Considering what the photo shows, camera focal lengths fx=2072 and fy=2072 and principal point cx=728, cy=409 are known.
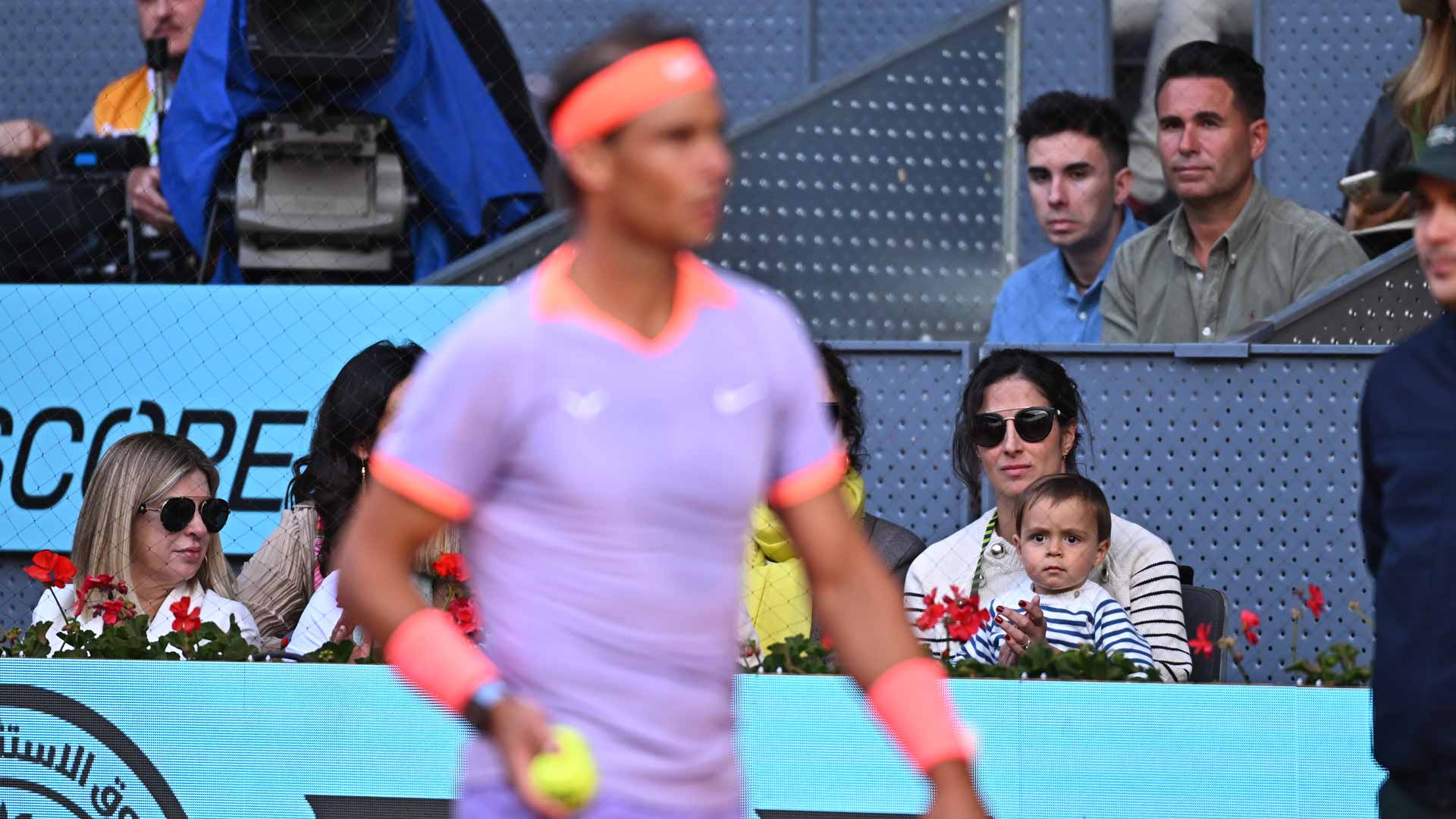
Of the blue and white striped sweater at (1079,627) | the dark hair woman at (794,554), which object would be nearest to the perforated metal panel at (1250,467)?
the dark hair woman at (794,554)

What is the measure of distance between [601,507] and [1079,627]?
8.61 feet

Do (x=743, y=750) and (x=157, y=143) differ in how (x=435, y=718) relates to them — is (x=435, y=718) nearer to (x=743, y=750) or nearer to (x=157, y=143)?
(x=743, y=750)

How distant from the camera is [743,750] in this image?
4070mm

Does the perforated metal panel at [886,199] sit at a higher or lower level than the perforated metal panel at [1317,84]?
lower

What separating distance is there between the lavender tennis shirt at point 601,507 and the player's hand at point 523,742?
3.0 inches

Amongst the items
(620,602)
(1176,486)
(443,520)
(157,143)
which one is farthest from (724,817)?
(157,143)

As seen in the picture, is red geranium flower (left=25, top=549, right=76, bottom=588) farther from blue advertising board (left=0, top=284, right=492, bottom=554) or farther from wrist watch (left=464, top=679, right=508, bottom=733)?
wrist watch (left=464, top=679, right=508, bottom=733)

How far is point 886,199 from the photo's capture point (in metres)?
6.52

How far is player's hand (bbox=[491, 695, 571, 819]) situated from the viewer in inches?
76.5

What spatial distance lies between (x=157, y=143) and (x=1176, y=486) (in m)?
3.46

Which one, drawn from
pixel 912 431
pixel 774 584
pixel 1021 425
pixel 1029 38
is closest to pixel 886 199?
A: pixel 912 431

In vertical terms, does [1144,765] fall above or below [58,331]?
below

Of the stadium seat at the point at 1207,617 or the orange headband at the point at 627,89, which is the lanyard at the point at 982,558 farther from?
the orange headband at the point at 627,89

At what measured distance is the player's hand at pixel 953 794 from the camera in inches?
83.7
